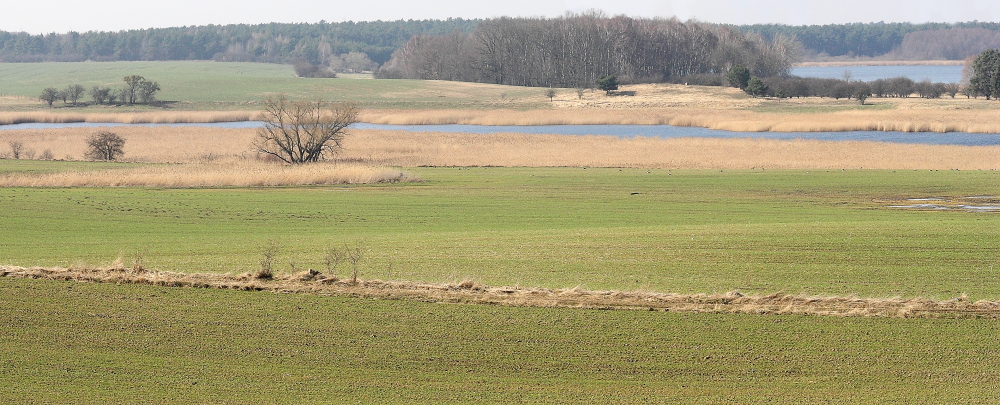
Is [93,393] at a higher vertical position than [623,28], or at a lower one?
lower

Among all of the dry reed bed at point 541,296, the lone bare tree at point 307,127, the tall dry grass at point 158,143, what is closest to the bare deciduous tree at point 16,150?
the tall dry grass at point 158,143

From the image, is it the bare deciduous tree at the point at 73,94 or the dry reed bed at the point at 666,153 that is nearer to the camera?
the dry reed bed at the point at 666,153

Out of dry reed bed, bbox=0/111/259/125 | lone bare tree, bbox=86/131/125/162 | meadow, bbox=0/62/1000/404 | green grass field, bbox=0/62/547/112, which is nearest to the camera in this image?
meadow, bbox=0/62/1000/404

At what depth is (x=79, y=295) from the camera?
12.8 meters

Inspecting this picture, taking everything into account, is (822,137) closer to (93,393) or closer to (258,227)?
(258,227)

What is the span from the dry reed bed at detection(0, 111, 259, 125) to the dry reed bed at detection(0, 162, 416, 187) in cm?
5465

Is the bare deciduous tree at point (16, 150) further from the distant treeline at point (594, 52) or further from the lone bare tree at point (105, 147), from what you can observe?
the distant treeline at point (594, 52)

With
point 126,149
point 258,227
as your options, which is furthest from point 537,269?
point 126,149

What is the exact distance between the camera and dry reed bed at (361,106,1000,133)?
68000 mm

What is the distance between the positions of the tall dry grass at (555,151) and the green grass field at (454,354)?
34406mm

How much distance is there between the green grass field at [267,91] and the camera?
362 ft

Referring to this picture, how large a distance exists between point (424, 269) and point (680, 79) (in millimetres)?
118620

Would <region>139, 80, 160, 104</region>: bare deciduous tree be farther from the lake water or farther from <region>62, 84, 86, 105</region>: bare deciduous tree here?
the lake water

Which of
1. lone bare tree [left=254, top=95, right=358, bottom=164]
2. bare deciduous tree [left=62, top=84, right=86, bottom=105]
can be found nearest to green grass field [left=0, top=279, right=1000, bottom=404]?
lone bare tree [left=254, top=95, right=358, bottom=164]
